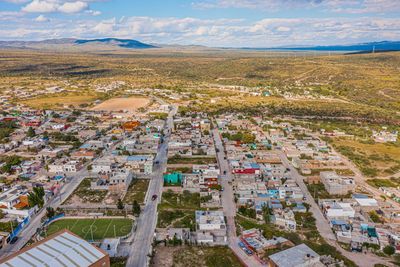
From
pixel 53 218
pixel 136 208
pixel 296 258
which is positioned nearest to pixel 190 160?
pixel 136 208

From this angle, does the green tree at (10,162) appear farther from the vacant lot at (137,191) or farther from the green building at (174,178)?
the green building at (174,178)

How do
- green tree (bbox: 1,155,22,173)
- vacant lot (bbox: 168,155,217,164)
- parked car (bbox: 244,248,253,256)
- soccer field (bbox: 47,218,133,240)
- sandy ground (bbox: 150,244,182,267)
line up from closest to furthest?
sandy ground (bbox: 150,244,182,267) < parked car (bbox: 244,248,253,256) < soccer field (bbox: 47,218,133,240) < green tree (bbox: 1,155,22,173) < vacant lot (bbox: 168,155,217,164)

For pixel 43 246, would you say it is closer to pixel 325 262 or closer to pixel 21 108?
pixel 325 262

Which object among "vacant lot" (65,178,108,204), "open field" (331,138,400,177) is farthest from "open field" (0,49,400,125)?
"vacant lot" (65,178,108,204)

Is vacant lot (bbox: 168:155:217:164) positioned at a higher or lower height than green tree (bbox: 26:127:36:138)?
lower

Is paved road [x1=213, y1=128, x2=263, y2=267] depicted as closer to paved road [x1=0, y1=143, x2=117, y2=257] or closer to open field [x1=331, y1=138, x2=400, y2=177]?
paved road [x1=0, y1=143, x2=117, y2=257]

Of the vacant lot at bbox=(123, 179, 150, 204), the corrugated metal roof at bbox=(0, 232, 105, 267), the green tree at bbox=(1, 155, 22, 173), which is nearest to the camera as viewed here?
the corrugated metal roof at bbox=(0, 232, 105, 267)

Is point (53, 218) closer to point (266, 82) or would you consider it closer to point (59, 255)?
point (59, 255)
